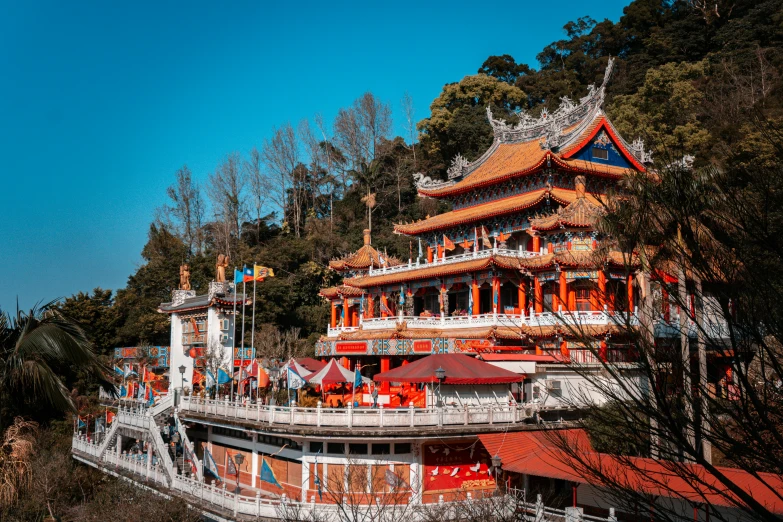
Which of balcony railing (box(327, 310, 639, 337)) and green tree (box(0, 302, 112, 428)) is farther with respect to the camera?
balcony railing (box(327, 310, 639, 337))

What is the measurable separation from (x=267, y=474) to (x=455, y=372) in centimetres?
775

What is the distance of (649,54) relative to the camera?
71.2 metres

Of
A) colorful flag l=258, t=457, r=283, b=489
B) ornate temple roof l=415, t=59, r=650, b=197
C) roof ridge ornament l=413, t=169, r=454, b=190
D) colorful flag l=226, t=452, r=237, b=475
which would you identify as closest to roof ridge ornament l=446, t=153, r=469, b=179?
ornate temple roof l=415, t=59, r=650, b=197

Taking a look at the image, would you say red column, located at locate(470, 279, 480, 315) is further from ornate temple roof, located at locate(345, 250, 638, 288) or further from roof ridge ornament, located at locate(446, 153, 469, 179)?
roof ridge ornament, located at locate(446, 153, 469, 179)

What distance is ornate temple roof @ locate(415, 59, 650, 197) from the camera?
38.2m

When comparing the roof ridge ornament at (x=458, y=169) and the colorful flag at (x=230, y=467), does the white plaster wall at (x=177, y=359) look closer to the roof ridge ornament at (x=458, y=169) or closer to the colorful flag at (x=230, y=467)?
the colorful flag at (x=230, y=467)

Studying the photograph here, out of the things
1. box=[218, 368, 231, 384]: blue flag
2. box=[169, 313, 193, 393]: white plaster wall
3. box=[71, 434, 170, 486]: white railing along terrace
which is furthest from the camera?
box=[169, 313, 193, 393]: white plaster wall

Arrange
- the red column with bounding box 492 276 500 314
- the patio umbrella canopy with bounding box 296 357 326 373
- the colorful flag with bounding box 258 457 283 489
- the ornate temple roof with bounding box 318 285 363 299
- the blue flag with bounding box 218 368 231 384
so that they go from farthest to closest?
the ornate temple roof with bounding box 318 285 363 299 < the red column with bounding box 492 276 500 314 < the patio umbrella canopy with bounding box 296 357 326 373 < the blue flag with bounding box 218 368 231 384 < the colorful flag with bounding box 258 457 283 489

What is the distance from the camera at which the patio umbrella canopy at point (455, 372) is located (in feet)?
75.3

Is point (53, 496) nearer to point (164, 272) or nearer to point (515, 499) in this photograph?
point (515, 499)

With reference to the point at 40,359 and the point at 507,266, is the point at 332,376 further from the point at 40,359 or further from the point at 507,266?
the point at 40,359

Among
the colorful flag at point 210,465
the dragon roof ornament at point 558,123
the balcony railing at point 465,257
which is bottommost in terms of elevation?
the colorful flag at point 210,465

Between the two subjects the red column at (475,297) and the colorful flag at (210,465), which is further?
the red column at (475,297)

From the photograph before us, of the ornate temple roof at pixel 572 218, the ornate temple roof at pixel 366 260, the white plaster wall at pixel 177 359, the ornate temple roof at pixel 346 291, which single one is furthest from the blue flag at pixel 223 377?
the ornate temple roof at pixel 366 260
